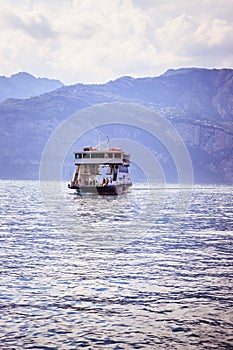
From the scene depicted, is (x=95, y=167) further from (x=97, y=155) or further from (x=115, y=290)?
(x=115, y=290)

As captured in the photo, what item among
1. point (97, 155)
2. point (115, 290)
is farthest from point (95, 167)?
point (115, 290)

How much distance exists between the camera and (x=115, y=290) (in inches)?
984

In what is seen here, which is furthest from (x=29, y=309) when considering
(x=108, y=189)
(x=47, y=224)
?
(x=108, y=189)

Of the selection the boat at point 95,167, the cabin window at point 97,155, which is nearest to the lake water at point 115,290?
the boat at point 95,167

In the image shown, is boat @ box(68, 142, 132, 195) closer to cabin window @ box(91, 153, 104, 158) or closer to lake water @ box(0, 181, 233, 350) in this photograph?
cabin window @ box(91, 153, 104, 158)

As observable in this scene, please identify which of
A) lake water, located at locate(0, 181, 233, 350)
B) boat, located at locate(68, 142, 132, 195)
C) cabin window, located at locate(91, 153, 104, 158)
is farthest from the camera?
cabin window, located at locate(91, 153, 104, 158)

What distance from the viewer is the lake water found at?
18391mm

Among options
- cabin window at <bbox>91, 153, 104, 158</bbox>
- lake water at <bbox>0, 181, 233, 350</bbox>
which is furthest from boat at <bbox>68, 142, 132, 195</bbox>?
lake water at <bbox>0, 181, 233, 350</bbox>

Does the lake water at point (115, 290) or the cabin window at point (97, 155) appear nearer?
the lake water at point (115, 290)

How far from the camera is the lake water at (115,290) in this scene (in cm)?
1839

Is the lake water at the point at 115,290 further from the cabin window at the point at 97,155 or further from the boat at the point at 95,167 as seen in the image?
the cabin window at the point at 97,155

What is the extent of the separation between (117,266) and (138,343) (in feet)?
44.8

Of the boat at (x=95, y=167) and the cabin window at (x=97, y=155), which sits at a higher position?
the cabin window at (x=97, y=155)

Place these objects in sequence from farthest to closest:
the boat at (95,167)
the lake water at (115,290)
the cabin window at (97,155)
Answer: the cabin window at (97,155), the boat at (95,167), the lake water at (115,290)
